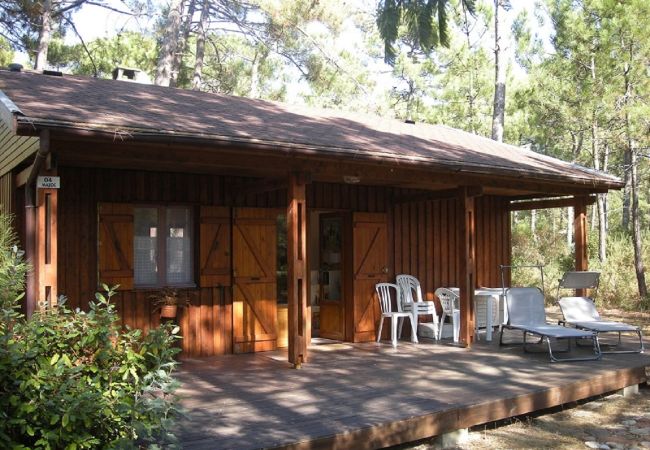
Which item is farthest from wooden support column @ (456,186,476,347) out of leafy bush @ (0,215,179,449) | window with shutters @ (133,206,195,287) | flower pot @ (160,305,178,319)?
leafy bush @ (0,215,179,449)

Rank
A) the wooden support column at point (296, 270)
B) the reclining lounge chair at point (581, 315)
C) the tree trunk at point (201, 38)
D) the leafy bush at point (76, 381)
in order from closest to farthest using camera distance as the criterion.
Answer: the leafy bush at point (76, 381), the wooden support column at point (296, 270), the reclining lounge chair at point (581, 315), the tree trunk at point (201, 38)

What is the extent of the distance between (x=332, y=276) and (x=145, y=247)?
291 cm

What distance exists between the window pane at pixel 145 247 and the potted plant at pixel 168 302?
0.73 ft

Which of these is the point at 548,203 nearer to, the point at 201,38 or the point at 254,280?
the point at 254,280

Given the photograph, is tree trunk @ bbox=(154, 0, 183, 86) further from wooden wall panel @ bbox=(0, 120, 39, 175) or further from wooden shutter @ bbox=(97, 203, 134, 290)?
wooden shutter @ bbox=(97, 203, 134, 290)

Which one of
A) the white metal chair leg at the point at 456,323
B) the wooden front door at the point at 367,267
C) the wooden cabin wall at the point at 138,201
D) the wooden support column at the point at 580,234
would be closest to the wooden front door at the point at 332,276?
the wooden front door at the point at 367,267

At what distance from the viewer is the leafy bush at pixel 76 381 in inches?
129

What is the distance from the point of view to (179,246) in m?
7.75

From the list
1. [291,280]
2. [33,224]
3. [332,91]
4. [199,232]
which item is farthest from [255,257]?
[332,91]

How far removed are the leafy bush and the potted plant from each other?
3.26m

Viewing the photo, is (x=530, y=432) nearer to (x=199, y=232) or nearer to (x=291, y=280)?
(x=291, y=280)

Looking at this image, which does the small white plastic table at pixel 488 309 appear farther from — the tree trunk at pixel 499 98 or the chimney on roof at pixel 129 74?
the tree trunk at pixel 499 98

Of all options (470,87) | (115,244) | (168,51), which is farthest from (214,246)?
(470,87)

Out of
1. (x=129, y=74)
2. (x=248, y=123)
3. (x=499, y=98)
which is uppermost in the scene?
(x=499, y=98)
